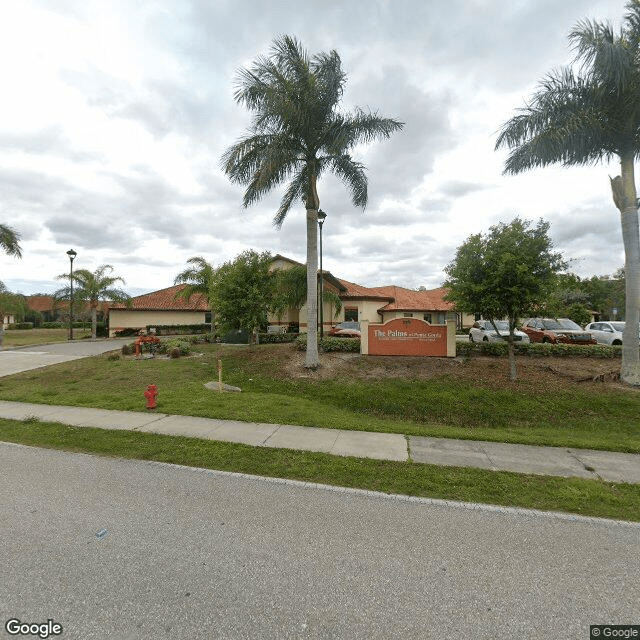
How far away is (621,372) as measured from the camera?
34.7ft

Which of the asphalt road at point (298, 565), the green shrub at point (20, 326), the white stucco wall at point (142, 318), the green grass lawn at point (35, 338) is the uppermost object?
the white stucco wall at point (142, 318)

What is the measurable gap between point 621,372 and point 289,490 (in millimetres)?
11821

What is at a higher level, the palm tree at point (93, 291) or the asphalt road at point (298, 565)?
the palm tree at point (93, 291)

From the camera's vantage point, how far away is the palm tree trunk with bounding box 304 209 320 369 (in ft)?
39.4

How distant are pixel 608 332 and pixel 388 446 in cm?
1877

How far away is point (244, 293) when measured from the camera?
15.1 m

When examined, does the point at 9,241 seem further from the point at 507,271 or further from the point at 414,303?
the point at 414,303

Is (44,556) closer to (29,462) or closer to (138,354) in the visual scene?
(29,462)

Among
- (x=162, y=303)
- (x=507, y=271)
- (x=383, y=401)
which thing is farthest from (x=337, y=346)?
(x=162, y=303)

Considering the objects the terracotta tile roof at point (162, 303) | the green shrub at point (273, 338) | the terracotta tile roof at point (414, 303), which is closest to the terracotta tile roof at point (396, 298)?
the terracotta tile roof at point (414, 303)

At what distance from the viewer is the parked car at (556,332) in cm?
1848

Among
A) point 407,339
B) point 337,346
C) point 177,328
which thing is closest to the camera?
point 407,339

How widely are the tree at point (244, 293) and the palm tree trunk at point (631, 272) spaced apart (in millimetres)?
12950

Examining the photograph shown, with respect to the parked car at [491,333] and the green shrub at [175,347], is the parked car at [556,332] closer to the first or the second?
the parked car at [491,333]
